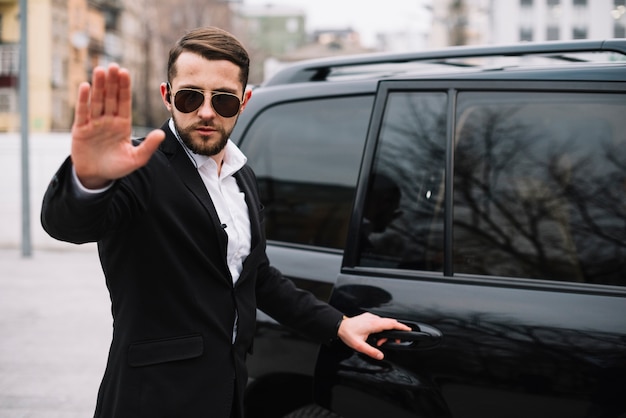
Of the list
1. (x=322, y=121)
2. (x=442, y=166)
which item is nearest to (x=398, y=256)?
(x=442, y=166)

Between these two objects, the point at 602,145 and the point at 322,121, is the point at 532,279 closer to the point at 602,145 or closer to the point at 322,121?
the point at 602,145

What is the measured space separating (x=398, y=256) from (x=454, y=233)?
7.6 inches

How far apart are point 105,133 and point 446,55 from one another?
1.53 meters

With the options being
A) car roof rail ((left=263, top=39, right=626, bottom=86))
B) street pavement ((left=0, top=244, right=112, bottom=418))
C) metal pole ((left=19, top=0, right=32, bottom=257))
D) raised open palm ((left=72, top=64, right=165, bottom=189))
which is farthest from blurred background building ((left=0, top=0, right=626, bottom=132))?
raised open palm ((left=72, top=64, right=165, bottom=189))

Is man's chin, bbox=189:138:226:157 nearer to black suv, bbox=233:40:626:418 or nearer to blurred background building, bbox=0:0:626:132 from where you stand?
black suv, bbox=233:40:626:418

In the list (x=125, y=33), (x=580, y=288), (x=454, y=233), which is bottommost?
(x=580, y=288)

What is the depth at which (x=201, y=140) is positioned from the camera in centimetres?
161

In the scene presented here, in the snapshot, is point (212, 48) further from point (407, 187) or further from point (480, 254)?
point (480, 254)

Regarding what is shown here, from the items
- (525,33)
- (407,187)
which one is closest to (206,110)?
(407,187)

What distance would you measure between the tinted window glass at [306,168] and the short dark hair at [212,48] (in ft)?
2.54

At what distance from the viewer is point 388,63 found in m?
2.56

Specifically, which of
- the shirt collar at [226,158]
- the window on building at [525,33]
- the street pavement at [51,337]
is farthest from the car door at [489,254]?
the window on building at [525,33]

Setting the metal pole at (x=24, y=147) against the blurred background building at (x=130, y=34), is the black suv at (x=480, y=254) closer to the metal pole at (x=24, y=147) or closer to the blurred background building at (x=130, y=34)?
the metal pole at (x=24, y=147)

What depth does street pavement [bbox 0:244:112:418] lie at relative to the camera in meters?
4.03
